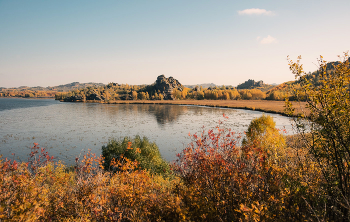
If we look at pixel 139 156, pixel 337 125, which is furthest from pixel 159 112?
pixel 337 125

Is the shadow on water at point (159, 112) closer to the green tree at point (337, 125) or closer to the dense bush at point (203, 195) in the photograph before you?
the dense bush at point (203, 195)

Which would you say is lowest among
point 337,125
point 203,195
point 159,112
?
point 159,112

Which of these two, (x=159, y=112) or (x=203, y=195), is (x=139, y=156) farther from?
(x=159, y=112)

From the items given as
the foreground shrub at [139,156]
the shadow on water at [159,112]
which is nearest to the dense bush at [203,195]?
the foreground shrub at [139,156]

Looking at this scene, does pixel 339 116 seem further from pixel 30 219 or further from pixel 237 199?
pixel 30 219

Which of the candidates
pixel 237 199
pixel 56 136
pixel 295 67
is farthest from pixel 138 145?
pixel 56 136

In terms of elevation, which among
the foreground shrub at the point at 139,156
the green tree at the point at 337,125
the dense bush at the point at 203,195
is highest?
the green tree at the point at 337,125

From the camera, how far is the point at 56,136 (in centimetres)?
3812

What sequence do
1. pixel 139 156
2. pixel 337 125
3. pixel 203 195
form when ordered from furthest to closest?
pixel 139 156
pixel 203 195
pixel 337 125

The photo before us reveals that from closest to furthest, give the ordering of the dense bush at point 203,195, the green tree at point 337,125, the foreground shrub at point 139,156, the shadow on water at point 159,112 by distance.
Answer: the green tree at point 337,125
the dense bush at point 203,195
the foreground shrub at point 139,156
the shadow on water at point 159,112

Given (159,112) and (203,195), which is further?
(159,112)

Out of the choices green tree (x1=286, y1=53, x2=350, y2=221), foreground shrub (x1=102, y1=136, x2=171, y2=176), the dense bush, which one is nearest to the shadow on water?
foreground shrub (x1=102, y1=136, x2=171, y2=176)

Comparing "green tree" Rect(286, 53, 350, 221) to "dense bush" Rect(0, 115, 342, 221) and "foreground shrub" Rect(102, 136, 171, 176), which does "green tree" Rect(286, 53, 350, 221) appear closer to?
"dense bush" Rect(0, 115, 342, 221)

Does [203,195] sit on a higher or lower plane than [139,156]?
higher
